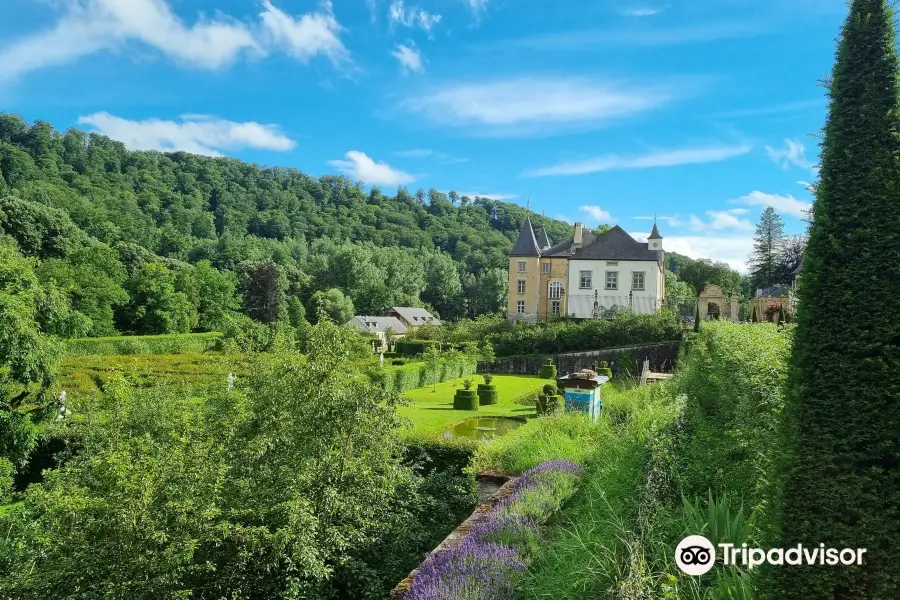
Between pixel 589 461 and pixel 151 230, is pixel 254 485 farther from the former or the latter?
pixel 151 230

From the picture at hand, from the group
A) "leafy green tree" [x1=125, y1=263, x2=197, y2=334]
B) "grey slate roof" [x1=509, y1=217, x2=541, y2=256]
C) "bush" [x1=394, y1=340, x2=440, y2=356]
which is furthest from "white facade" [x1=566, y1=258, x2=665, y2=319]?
"leafy green tree" [x1=125, y1=263, x2=197, y2=334]

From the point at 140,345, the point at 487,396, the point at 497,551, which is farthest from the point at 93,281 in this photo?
the point at 497,551

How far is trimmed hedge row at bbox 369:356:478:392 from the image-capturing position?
80.0 feet

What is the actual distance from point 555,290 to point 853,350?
39590 mm

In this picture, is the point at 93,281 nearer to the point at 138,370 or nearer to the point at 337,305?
the point at 337,305

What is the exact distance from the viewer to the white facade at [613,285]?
39656mm

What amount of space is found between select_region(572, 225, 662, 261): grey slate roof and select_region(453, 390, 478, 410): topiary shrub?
22.5 metres

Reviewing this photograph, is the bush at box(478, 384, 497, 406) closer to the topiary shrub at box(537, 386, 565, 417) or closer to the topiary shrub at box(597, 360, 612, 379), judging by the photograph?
the topiary shrub at box(537, 386, 565, 417)

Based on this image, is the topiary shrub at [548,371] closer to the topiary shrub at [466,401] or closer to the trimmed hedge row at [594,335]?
the trimmed hedge row at [594,335]

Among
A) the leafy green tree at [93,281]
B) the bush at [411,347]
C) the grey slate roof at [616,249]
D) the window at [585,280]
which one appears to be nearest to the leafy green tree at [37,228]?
the leafy green tree at [93,281]

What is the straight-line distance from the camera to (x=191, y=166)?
9381 centimetres

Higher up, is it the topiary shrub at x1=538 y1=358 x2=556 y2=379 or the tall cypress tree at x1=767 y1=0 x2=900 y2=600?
the tall cypress tree at x1=767 y1=0 x2=900 y2=600

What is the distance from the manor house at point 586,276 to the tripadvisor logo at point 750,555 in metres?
34.3

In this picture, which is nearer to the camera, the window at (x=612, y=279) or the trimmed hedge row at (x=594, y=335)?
the trimmed hedge row at (x=594, y=335)
